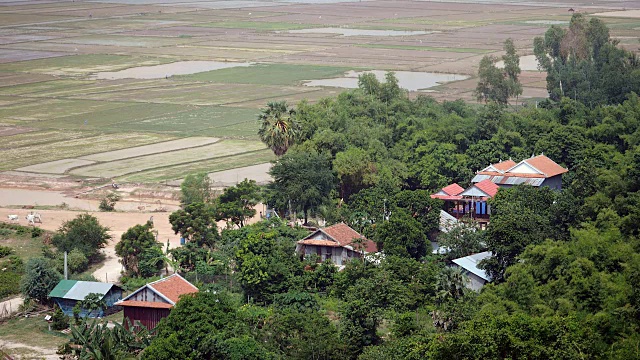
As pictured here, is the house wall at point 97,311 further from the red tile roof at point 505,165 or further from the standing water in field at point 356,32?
the standing water in field at point 356,32

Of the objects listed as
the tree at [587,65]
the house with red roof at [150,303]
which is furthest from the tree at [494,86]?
the house with red roof at [150,303]

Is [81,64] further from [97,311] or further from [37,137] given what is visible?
[97,311]

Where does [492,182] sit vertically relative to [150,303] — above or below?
below

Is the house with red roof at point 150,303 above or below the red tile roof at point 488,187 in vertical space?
above

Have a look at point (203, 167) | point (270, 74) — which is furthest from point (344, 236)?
point (270, 74)

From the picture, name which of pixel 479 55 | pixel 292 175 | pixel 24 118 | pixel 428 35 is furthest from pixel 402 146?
pixel 428 35

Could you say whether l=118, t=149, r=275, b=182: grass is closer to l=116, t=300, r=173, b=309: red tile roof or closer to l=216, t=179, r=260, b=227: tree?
l=216, t=179, r=260, b=227: tree

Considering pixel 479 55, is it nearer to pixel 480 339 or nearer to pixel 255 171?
pixel 255 171
